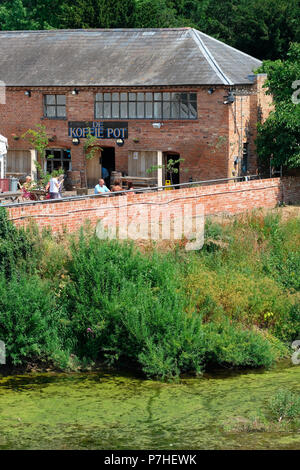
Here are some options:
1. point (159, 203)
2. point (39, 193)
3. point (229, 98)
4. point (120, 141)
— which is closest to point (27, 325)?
point (159, 203)

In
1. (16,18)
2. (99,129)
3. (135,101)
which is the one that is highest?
(16,18)

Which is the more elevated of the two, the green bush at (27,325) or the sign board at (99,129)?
the sign board at (99,129)

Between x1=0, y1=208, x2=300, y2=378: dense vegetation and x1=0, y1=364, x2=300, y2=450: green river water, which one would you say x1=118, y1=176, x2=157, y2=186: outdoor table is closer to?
x1=0, y1=208, x2=300, y2=378: dense vegetation

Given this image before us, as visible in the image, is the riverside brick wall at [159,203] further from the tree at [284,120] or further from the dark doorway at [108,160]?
the dark doorway at [108,160]

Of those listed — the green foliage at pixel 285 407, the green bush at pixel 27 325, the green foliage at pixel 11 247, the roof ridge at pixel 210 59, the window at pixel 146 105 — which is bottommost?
the green foliage at pixel 285 407

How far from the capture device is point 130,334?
17844 mm

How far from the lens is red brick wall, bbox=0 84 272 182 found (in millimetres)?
30109

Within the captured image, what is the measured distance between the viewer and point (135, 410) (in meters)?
15.8

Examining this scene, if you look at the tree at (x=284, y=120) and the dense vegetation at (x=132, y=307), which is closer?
Answer: the dense vegetation at (x=132, y=307)

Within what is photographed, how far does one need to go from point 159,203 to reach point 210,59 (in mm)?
9549

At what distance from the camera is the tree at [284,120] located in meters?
27.5

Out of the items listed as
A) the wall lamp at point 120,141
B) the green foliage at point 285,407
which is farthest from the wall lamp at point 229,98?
the green foliage at point 285,407

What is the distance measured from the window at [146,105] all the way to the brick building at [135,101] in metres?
0.04

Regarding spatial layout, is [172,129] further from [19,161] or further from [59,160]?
[19,161]
